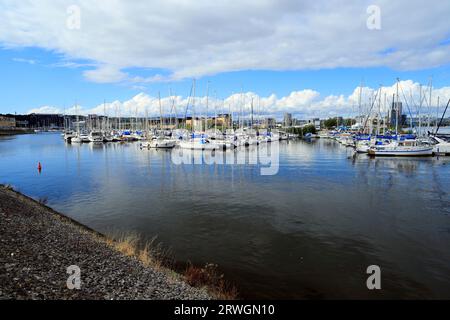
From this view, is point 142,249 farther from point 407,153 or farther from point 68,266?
point 407,153

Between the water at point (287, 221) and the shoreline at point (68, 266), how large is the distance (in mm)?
3477

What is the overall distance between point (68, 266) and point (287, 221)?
47.8 ft

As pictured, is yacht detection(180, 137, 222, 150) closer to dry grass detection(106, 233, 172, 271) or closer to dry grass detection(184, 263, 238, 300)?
dry grass detection(106, 233, 172, 271)

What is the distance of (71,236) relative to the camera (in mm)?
16156

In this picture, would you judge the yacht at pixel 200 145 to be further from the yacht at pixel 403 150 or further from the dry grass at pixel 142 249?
the dry grass at pixel 142 249

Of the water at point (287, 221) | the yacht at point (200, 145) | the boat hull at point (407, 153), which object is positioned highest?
the yacht at point (200, 145)

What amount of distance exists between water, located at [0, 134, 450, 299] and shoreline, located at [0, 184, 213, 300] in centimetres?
348

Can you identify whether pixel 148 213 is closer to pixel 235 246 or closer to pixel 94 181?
pixel 235 246

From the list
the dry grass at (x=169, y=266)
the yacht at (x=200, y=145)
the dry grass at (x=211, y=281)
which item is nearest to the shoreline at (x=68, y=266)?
the dry grass at (x=169, y=266)

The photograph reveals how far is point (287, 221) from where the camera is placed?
73.5 ft

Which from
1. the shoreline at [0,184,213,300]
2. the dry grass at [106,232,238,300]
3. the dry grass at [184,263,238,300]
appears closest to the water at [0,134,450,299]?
the dry grass at [184,263,238,300]

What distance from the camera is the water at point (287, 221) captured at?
1438cm

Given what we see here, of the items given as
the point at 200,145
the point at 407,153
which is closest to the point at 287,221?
the point at 407,153
